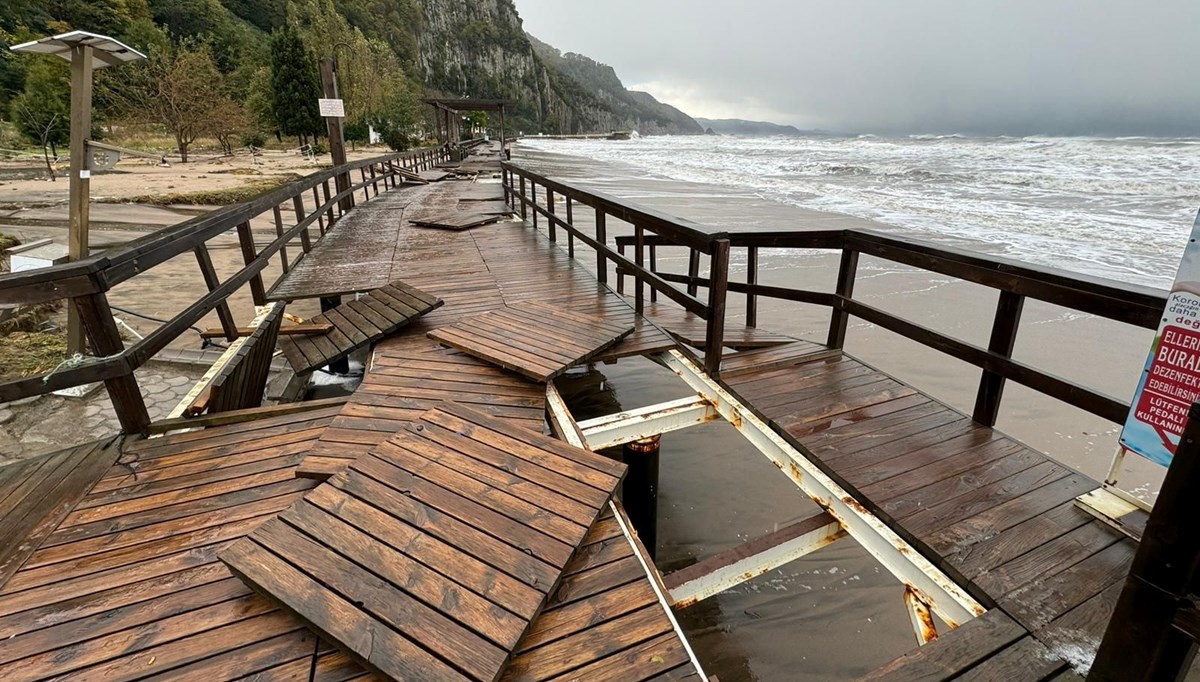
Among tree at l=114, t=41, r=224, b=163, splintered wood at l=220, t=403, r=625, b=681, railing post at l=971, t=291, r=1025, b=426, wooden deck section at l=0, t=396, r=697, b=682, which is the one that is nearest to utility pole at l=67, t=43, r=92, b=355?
wooden deck section at l=0, t=396, r=697, b=682

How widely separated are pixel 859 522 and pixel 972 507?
19.6 inches

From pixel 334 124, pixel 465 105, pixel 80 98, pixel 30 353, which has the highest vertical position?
pixel 465 105

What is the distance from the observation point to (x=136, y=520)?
86.3 inches

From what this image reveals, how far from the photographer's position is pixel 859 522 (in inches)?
96.2

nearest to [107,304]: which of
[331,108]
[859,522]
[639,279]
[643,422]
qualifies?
[643,422]

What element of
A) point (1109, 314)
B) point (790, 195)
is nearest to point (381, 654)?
point (1109, 314)

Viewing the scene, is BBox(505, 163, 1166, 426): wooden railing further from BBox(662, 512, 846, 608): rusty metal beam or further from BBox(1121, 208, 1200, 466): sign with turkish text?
BBox(662, 512, 846, 608): rusty metal beam

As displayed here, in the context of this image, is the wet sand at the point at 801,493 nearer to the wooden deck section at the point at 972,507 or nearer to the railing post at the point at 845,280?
the wooden deck section at the point at 972,507

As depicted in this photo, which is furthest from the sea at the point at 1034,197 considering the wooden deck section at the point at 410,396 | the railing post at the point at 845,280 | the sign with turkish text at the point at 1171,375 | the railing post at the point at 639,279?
the wooden deck section at the point at 410,396

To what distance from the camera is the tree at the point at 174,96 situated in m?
30.4

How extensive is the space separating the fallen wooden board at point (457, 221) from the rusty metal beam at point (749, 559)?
7462 millimetres

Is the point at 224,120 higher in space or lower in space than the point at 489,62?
lower

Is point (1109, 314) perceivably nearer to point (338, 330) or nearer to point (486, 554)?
point (486, 554)

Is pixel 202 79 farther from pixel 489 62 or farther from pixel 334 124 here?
pixel 489 62
